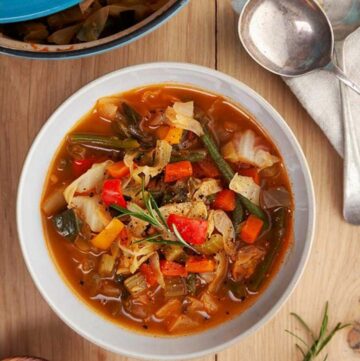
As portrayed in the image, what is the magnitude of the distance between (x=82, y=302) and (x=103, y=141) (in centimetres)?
54

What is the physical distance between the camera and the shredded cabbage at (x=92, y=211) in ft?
7.09

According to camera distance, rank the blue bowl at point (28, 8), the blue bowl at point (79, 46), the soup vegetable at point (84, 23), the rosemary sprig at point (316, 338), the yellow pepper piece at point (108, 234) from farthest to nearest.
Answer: the rosemary sprig at point (316, 338) → the yellow pepper piece at point (108, 234) → the soup vegetable at point (84, 23) → the blue bowl at point (79, 46) → the blue bowl at point (28, 8)

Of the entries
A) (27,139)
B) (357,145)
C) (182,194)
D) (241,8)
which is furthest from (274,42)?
(27,139)

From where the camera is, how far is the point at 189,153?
2.19m

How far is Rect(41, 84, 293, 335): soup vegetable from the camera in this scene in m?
2.16

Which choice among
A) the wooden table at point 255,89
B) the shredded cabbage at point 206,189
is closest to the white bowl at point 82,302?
the wooden table at point 255,89

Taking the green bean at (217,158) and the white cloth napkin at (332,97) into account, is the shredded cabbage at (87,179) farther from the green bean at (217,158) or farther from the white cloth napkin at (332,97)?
the white cloth napkin at (332,97)

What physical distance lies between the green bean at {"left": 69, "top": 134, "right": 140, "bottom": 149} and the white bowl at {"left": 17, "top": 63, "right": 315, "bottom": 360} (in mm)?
45

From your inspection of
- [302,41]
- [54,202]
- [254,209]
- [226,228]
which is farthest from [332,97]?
[54,202]

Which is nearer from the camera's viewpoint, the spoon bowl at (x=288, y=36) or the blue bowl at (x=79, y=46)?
the blue bowl at (x=79, y=46)

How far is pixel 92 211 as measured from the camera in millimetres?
2168

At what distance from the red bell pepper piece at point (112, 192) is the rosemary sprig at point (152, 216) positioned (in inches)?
0.8

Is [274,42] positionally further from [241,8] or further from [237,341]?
[237,341]

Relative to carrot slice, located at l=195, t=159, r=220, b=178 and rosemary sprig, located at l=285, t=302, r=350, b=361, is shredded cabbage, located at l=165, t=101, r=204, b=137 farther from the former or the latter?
rosemary sprig, located at l=285, t=302, r=350, b=361
